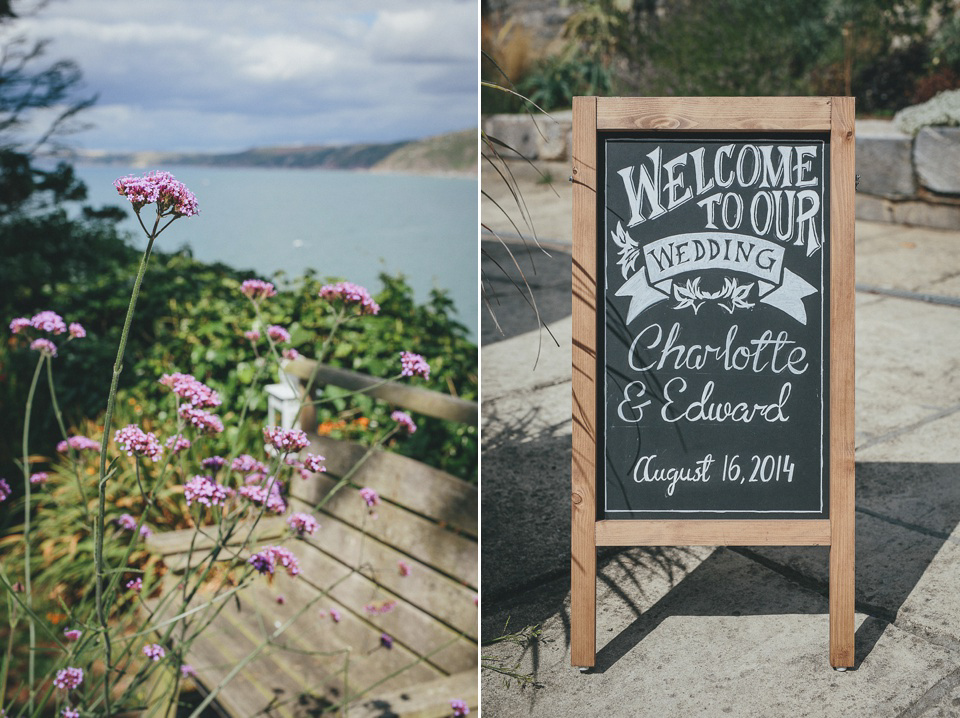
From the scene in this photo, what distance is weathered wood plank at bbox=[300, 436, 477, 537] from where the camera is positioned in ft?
8.48

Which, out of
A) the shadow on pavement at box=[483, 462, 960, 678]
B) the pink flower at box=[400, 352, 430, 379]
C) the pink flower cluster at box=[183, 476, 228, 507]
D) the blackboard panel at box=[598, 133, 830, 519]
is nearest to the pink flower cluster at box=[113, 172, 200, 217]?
the pink flower cluster at box=[183, 476, 228, 507]

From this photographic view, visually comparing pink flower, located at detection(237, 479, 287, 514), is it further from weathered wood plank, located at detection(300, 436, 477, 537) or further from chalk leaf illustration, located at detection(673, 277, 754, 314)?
chalk leaf illustration, located at detection(673, 277, 754, 314)

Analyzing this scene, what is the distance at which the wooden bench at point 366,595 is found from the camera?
8.49ft

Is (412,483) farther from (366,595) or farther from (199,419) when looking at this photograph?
(199,419)

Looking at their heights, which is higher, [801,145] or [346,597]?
[801,145]

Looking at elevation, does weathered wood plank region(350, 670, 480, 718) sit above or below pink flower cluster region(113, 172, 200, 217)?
below

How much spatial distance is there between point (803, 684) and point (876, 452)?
1538 mm

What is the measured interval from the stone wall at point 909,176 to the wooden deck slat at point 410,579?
4.35m

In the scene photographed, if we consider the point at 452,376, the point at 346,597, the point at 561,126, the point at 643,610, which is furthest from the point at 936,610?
the point at 561,126

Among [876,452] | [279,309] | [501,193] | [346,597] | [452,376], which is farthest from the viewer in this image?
[501,193]

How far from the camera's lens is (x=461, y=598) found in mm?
2629

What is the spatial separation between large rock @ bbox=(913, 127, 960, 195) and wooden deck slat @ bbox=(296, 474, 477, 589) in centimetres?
583

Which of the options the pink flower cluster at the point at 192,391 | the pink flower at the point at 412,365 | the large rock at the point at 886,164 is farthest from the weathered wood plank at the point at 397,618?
the large rock at the point at 886,164

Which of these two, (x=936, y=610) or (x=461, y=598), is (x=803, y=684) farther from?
(x=461, y=598)
